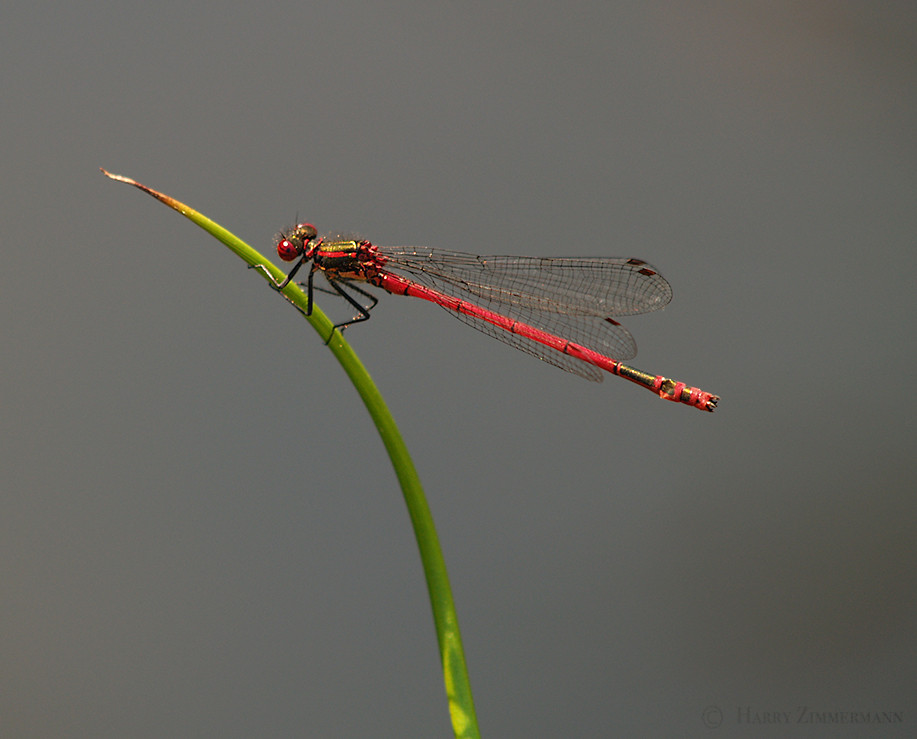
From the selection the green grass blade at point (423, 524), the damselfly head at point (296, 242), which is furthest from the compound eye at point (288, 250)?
the green grass blade at point (423, 524)

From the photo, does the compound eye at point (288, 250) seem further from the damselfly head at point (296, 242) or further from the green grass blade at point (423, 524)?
the green grass blade at point (423, 524)

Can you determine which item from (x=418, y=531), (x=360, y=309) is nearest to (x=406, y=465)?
(x=418, y=531)

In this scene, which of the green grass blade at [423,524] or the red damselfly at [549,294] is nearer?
the green grass blade at [423,524]

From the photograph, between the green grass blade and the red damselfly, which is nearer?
the green grass blade

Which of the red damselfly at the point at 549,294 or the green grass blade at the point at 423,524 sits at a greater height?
the red damselfly at the point at 549,294

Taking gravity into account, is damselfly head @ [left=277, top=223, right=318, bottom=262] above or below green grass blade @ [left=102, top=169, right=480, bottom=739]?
above

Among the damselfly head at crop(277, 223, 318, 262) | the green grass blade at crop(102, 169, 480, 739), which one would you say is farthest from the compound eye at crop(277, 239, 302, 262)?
the green grass blade at crop(102, 169, 480, 739)

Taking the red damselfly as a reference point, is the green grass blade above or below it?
below

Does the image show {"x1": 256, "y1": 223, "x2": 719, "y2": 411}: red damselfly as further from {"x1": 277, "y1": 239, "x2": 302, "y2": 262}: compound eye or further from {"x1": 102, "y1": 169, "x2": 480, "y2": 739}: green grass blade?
{"x1": 102, "y1": 169, "x2": 480, "y2": 739}: green grass blade
